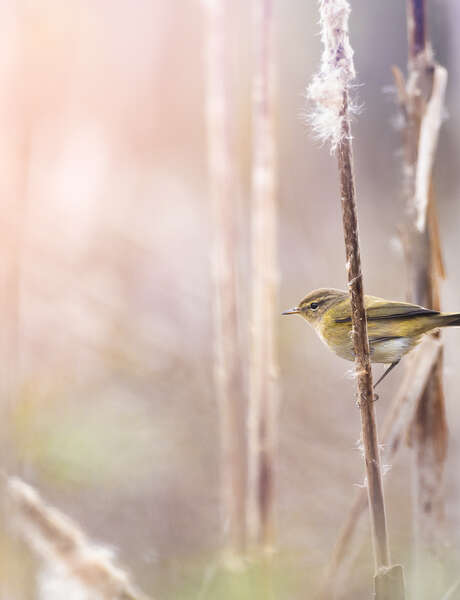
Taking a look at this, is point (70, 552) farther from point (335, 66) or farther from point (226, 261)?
point (335, 66)

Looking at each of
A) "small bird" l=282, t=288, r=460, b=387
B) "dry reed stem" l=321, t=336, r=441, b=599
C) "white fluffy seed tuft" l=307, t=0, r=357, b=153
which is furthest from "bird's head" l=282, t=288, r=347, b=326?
"white fluffy seed tuft" l=307, t=0, r=357, b=153

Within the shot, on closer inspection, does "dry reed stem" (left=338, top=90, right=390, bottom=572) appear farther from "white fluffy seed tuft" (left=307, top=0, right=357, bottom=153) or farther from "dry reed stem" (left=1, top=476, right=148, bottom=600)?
"dry reed stem" (left=1, top=476, right=148, bottom=600)

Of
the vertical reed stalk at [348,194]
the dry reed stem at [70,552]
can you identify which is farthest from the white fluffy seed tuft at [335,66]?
the dry reed stem at [70,552]

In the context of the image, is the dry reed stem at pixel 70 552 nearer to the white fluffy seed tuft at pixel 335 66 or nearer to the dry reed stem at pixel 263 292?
the dry reed stem at pixel 263 292

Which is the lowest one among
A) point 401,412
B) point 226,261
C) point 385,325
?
point 401,412

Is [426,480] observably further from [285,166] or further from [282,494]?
[285,166]

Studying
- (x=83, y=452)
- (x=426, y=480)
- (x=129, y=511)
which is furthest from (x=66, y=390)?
(x=426, y=480)

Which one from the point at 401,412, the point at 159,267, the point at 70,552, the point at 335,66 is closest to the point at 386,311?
the point at 401,412
